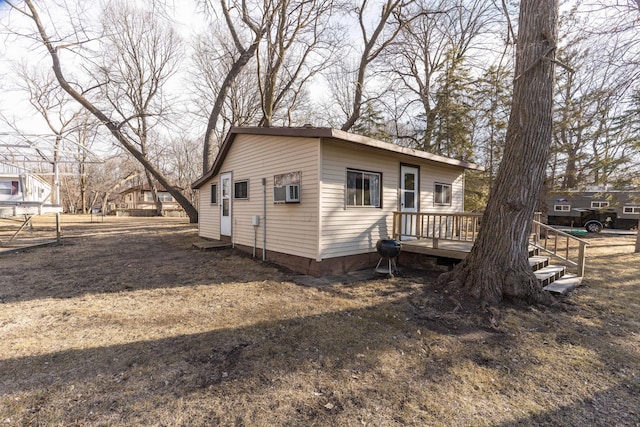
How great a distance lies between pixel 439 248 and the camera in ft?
21.8

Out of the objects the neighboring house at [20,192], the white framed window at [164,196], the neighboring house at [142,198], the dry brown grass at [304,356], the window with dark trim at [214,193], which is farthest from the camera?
the white framed window at [164,196]

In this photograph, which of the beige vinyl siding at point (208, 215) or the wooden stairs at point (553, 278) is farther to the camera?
the beige vinyl siding at point (208, 215)

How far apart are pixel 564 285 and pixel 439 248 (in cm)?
229

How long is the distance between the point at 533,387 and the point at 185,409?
3101mm

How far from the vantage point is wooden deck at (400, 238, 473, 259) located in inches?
249

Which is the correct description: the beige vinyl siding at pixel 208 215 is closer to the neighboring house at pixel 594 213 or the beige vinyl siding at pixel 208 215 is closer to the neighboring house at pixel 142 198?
the neighboring house at pixel 594 213

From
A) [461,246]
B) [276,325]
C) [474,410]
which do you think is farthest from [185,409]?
[461,246]

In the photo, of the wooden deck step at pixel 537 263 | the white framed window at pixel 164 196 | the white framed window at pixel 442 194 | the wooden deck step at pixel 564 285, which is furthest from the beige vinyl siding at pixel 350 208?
the white framed window at pixel 164 196

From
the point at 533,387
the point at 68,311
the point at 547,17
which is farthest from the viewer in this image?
the point at 547,17

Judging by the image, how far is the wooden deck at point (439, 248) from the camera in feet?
20.8

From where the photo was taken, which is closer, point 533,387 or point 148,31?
point 533,387

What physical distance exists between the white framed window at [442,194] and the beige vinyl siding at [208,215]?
7.49m

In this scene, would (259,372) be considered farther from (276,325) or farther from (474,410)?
(474,410)

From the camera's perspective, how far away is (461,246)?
22.7 feet
